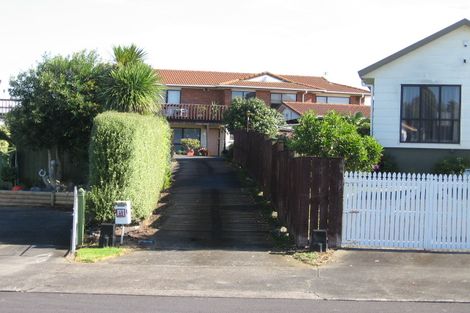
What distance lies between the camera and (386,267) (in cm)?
1007

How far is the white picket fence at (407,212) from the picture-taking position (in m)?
11.0

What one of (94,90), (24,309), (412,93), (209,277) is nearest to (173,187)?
(94,90)

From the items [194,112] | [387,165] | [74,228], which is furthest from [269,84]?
[74,228]

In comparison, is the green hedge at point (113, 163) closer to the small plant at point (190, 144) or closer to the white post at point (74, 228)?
the white post at point (74, 228)

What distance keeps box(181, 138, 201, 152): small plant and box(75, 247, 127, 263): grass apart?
1110 inches

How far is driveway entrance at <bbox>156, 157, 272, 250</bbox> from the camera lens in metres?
12.1

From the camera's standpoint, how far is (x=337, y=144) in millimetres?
15766

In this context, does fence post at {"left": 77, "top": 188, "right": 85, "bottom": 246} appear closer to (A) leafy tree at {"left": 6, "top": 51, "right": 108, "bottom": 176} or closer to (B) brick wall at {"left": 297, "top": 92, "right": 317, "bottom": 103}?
(A) leafy tree at {"left": 6, "top": 51, "right": 108, "bottom": 176}

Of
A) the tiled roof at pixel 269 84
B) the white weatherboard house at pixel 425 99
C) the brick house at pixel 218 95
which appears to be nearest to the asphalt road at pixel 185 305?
the white weatherboard house at pixel 425 99

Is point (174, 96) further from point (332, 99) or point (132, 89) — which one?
point (132, 89)

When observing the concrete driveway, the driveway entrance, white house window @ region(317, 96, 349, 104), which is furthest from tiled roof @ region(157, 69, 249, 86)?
the concrete driveway

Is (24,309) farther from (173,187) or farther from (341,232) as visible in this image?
(173,187)

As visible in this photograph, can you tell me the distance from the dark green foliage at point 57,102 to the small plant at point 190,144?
21.5m

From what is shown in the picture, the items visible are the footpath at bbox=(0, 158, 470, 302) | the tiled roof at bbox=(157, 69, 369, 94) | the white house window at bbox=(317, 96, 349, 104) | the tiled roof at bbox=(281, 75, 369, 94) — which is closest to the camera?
the footpath at bbox=(0, 158, 470, 302)
